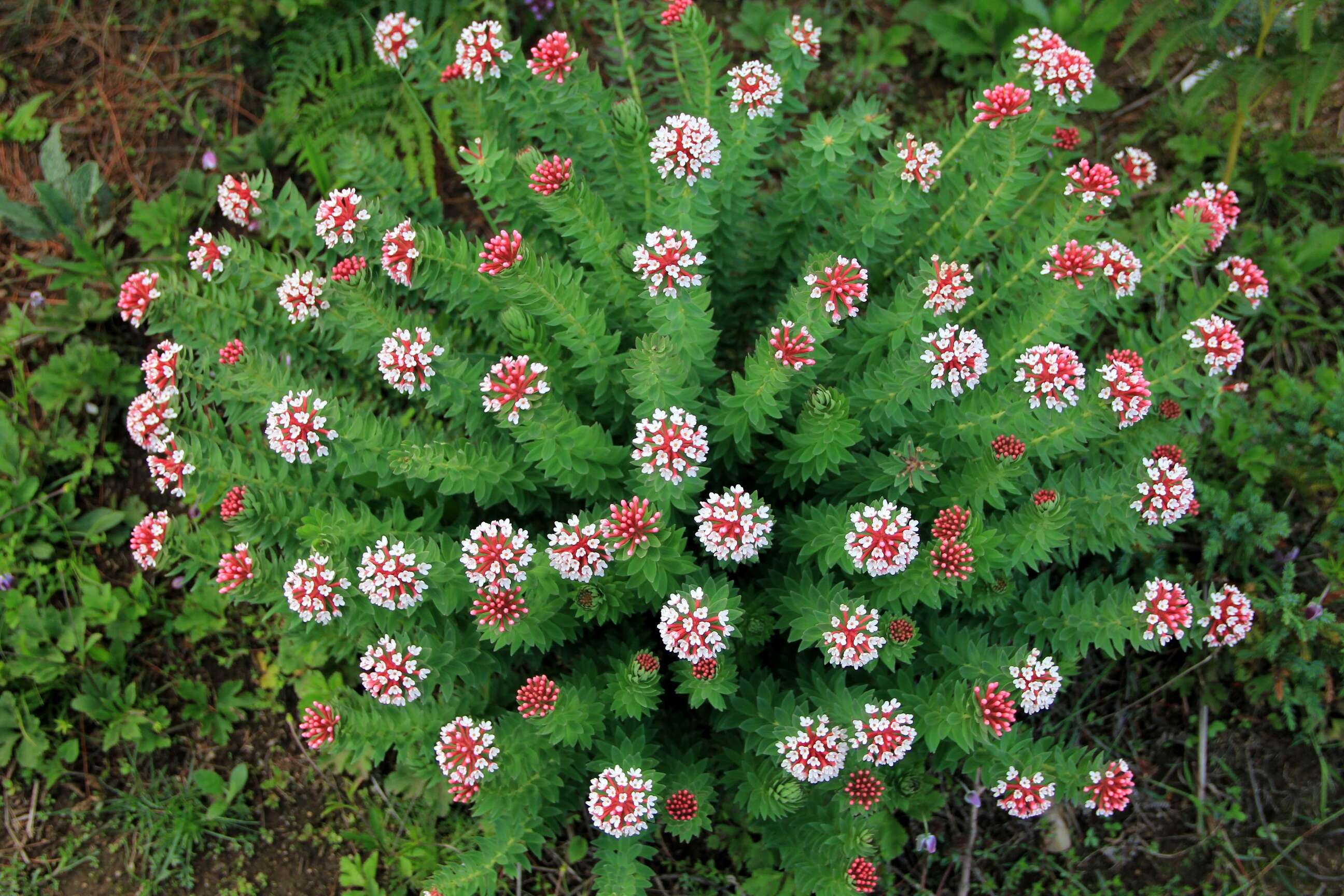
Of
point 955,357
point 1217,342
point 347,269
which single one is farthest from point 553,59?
point 1217,342

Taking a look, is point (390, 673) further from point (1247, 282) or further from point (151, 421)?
point (1247, 282)

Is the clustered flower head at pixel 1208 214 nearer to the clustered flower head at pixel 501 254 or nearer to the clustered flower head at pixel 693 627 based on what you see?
the clustered flower head at pixel 693 627

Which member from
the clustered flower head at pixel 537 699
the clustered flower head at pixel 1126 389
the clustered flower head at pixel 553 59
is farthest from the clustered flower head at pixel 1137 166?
the clustered flower head at pixel 537 699

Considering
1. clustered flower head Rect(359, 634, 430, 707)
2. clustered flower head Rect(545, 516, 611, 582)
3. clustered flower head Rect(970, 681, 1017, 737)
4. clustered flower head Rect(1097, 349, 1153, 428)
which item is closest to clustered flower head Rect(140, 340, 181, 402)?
clustered flower head Rect(359, 634, 430, 707)

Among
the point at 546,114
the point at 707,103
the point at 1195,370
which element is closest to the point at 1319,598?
the point at 1195,370

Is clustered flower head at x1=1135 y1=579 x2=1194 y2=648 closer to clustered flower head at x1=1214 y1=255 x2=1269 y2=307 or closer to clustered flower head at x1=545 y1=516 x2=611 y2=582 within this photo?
clustered flower head at x1=1214 y1=255 x2=1269 y2=307
